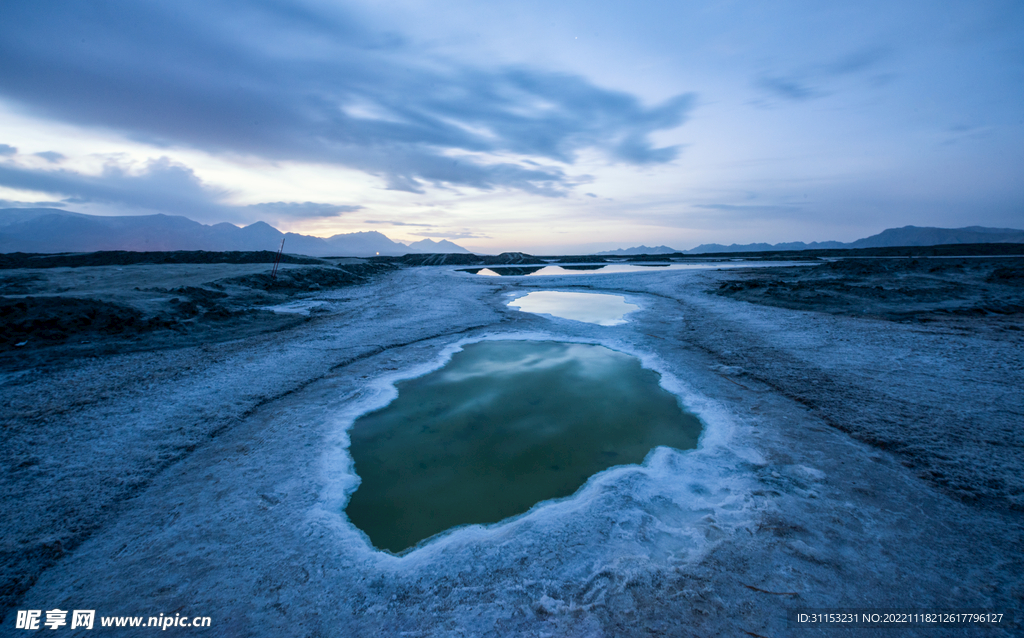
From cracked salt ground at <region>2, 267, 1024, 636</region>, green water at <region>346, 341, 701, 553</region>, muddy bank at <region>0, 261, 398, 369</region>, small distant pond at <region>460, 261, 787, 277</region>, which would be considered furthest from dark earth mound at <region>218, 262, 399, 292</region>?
green water at <region>346, 341, 701, 553</region>

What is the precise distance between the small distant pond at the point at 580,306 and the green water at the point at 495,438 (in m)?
4.34

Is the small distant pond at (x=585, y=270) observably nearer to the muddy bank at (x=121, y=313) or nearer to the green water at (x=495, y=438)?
the muddy bank at (x=121, y=313)

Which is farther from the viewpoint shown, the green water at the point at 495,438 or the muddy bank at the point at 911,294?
the muddy bank at the point at 911,294

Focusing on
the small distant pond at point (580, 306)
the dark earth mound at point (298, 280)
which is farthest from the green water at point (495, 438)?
the dark earth mound at point (298, 280)

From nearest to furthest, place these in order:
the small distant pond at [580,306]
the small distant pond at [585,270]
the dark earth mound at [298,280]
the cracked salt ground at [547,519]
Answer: the cracked salt ground at [547,519], the small distant pond at [580,306], the dark earth mound at [298,280], the small distant pond at [585,270]

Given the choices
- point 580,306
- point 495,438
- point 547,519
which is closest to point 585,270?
point 580,306

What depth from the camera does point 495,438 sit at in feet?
15.6

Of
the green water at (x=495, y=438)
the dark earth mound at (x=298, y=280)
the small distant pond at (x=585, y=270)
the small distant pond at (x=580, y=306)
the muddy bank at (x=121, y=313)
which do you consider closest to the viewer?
the green water at (x=495, y=438)

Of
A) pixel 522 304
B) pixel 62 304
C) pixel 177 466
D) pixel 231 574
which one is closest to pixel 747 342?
pixel 522 304

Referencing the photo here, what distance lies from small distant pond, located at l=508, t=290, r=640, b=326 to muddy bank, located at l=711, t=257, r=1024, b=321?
4.76m

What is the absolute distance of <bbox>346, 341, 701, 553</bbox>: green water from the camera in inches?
141

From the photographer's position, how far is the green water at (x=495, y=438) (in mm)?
3572

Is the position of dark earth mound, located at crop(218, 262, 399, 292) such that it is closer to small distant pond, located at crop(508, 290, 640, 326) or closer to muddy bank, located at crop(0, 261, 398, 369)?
muddy bank, located at crop(0, 261, 398, 369)

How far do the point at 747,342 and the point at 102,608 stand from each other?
9893mm
